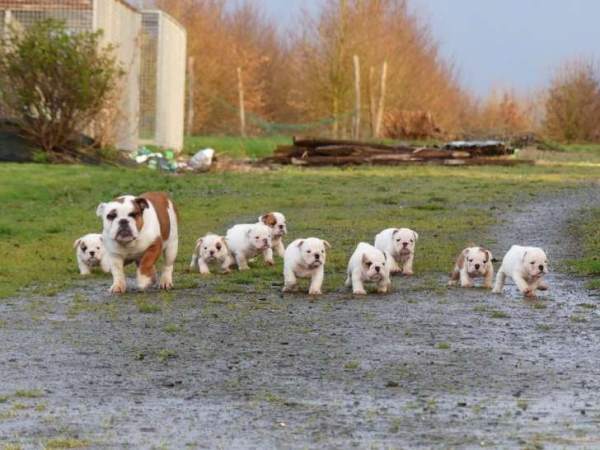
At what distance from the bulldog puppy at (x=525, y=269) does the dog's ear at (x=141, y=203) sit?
119 inches

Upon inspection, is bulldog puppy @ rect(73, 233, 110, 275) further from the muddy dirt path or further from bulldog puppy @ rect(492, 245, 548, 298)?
bulldog puppy @ rect(492, 245, 548, 298)

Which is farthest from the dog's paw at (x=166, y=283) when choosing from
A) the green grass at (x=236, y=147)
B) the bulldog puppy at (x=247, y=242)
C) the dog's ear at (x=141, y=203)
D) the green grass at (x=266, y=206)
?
the green grass at (x=236, y=147)

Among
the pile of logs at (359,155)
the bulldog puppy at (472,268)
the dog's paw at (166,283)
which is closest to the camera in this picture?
the bulldog puppy at (472,268)

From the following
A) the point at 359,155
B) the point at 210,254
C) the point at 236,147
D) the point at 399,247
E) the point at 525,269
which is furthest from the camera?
the point at 236,147

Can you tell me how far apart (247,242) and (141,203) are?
2.06 m

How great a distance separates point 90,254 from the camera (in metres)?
13.6

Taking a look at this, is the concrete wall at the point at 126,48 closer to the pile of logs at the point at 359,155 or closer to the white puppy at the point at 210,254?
the pile of logs at the point at 359,155

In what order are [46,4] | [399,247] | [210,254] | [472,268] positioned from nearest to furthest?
[472,268] < [399,247] < [210,254] < [46,4]

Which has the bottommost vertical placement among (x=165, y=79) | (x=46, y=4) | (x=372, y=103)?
(x=372, y=103)

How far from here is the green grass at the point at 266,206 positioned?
1395cm

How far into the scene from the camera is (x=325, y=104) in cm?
5822

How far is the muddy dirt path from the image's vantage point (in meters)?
6.49

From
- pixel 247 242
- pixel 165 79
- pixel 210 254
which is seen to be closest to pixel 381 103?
pixel 165 79

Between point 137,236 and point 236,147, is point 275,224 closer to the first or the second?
point 137,236
